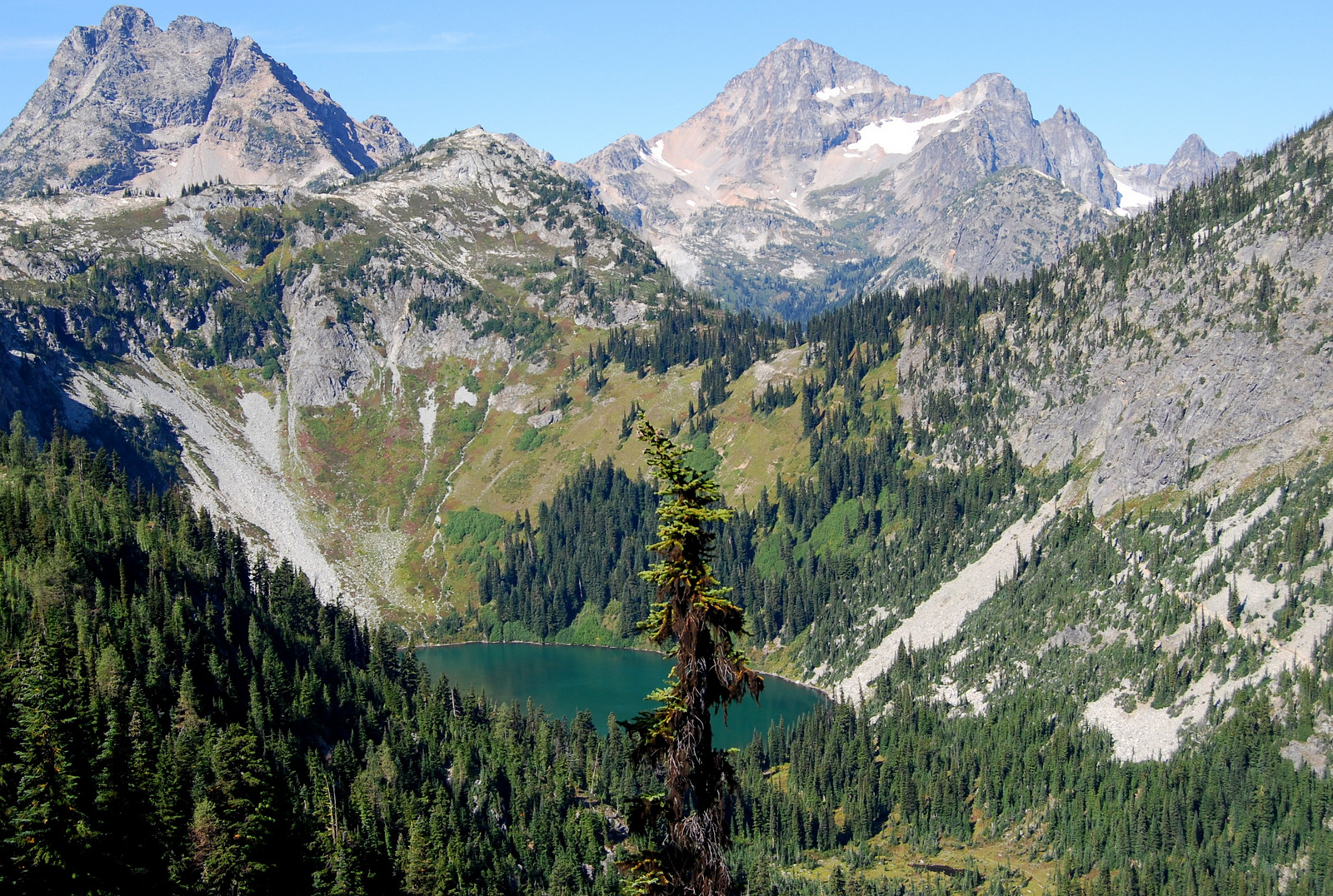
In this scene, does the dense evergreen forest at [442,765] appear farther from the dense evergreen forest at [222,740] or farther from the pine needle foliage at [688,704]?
the pine needle foliage at [688,704]

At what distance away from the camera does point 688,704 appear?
2300 cm

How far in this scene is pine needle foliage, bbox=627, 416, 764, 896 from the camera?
74.1 ft

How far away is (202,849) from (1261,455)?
19037 centimetres

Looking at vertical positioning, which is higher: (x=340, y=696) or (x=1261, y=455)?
(x=1261, y=455)

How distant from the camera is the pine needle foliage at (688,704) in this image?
22.6 meters

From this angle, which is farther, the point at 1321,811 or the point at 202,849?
the point at 1321,811

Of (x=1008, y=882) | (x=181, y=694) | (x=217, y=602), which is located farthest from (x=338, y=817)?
(x=1008, y=882)

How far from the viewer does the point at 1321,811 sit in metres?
147

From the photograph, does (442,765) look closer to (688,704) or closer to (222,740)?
(222,740)

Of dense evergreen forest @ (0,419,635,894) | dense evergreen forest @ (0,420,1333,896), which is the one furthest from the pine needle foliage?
dense evergreen forest @ (0,420,1333,896)

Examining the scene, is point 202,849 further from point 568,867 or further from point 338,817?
point 568,867

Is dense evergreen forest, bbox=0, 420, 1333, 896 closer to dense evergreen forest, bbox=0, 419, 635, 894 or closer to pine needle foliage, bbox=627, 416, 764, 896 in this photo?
dense evergreen forest, bbox=0, 419, 635, 894

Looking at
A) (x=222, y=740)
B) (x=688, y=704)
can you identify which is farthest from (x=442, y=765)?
(x=688, y=704)

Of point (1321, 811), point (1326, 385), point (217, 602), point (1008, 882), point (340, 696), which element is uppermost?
point (1326, 385)
